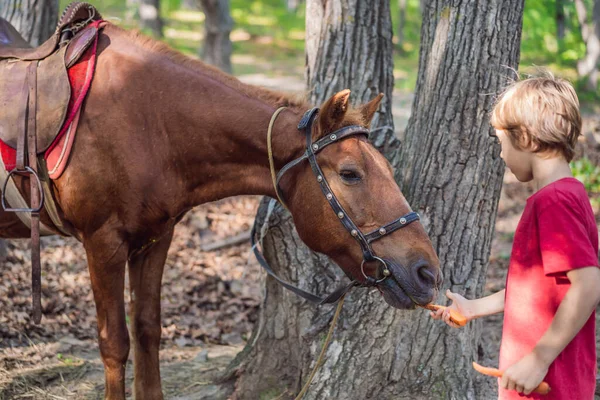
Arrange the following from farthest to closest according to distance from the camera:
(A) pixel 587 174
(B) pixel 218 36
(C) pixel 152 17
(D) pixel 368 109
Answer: (C) pixel 152 17 < (B) pixel 218 36 < (A) pixel 587 174 < (D) pixel 368 109

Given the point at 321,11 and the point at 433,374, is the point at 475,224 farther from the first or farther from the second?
the point at 321,11

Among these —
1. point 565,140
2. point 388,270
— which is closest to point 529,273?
point 565,140

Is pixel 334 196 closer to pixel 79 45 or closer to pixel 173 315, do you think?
pixel 79 45

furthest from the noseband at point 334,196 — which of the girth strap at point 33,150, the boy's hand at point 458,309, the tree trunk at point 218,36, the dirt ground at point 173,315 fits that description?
Answer: the tree trunk at point 218,36

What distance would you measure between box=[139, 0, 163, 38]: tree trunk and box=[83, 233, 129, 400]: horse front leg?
638 inches

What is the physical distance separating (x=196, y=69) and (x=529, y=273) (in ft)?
6.48

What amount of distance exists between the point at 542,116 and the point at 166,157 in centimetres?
188

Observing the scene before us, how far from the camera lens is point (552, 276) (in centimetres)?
231

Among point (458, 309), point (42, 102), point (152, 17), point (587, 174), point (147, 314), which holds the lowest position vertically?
point (587, 174)

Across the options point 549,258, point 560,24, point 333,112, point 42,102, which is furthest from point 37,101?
point 560,24

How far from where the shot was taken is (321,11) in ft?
14.2

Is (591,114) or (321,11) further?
(591,114)

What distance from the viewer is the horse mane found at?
337 cm

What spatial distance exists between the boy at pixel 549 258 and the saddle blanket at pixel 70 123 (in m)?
2.06
